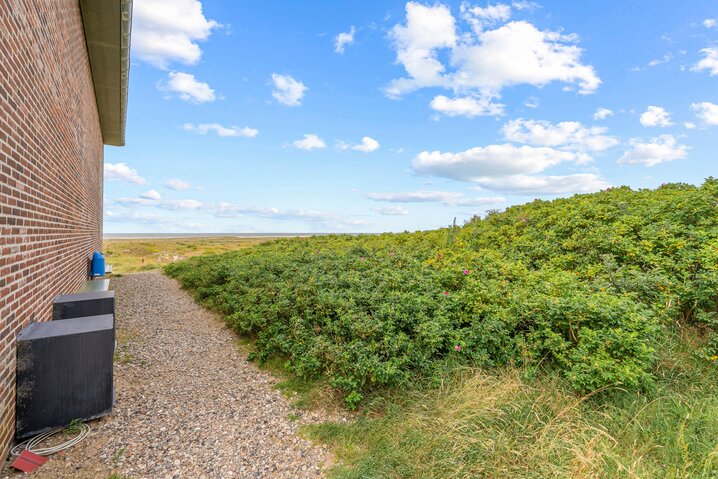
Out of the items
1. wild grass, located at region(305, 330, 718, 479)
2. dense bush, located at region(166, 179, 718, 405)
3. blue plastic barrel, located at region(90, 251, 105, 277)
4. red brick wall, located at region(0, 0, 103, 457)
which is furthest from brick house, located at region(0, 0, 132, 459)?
wild grass, located at region(305, 330, 718, 479)

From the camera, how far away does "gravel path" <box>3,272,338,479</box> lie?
3131 millimetres

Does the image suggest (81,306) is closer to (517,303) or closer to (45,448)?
(45,448)

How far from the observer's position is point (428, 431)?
3.33m

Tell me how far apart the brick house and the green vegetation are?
288 centimetres

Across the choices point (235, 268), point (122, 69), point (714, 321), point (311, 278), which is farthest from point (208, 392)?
point (122, 69)

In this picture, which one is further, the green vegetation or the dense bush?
the dense bush

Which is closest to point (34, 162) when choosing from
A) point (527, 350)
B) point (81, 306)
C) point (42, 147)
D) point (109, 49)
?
point (42, 147)

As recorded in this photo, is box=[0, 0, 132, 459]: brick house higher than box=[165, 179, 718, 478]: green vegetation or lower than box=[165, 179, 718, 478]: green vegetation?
higher

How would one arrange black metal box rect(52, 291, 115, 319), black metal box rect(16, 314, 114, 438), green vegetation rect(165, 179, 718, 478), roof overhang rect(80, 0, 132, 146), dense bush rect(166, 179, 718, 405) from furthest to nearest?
roof overhang rect(80, 0, 132, 146), black metal box rect(52, 291, 115, 319), dense bush rect(166, 179, 718, 405), black metal box rect(16, 314, 114, 438), green vegetation rect(165, 179, 718, 478)


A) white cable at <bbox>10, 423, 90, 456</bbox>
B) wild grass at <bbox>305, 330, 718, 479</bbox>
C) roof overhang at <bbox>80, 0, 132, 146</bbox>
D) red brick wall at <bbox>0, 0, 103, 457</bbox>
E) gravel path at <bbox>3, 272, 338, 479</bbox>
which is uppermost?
roof overhang at <bbox>80, 0, 132, 146</bbox>

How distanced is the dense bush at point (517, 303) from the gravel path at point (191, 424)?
24.9 inches

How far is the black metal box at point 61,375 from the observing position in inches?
133

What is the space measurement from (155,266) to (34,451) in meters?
17.3

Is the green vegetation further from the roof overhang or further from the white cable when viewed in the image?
the roof overhang
